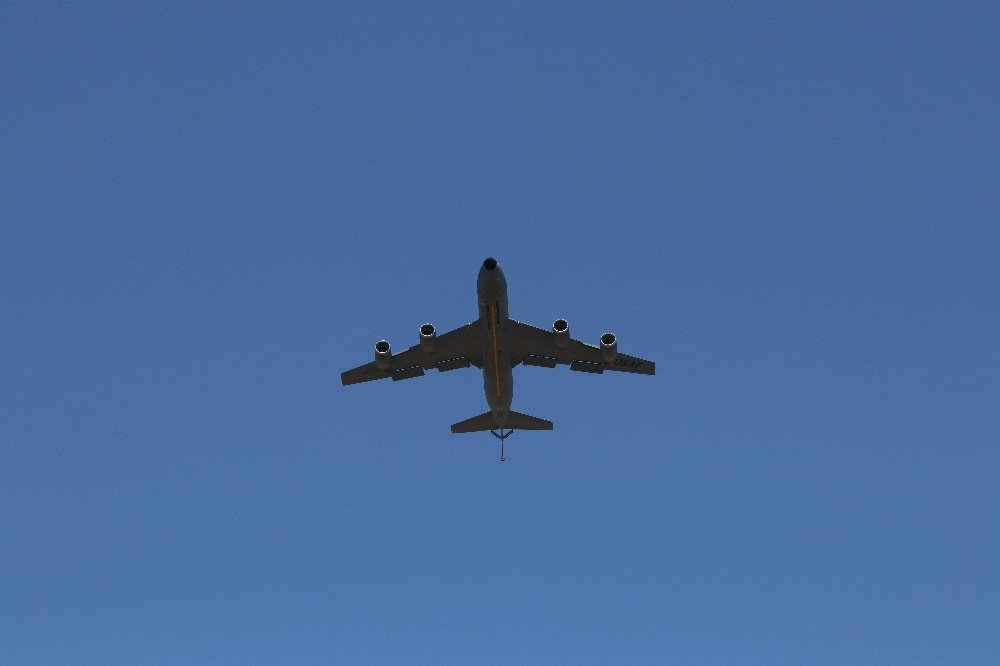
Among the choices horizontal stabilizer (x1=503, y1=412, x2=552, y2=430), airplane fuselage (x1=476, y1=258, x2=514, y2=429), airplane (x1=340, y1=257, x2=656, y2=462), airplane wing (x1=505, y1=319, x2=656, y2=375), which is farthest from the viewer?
horizontal stabilizer (x1=503, y1=412, x2=552, y2=430)

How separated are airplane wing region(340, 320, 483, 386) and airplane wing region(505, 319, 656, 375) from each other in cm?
191

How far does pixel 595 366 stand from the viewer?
60125 millimetres

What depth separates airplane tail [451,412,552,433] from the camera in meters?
60.8

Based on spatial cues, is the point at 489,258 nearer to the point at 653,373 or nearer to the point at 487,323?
the point at 487,323

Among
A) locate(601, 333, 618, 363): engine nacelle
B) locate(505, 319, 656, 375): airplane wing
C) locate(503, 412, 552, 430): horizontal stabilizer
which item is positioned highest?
locate(505, 319, 656, 375): airplane wing

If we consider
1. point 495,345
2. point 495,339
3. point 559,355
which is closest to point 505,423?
point 559,355

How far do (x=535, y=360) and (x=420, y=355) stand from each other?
18.4 ft

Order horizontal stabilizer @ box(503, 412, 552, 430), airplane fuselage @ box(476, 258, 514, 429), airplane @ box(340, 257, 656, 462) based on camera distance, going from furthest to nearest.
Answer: horizontal stabilizer @ box(503, 412, 552, 430), airplane @ box(340, 257, 656, 462), airplane fuselage @ box(476, 258, 514, 429)

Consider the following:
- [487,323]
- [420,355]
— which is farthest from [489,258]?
[420,355]

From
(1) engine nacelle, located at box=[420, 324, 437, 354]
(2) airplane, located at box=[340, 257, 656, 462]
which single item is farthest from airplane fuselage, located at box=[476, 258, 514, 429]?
(1) engine nacelle, located at box=[420, 324, 437, 354]

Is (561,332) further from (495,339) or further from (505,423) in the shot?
(505,423)

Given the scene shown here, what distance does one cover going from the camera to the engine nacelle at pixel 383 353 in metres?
57.5

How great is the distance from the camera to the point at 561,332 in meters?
56.2

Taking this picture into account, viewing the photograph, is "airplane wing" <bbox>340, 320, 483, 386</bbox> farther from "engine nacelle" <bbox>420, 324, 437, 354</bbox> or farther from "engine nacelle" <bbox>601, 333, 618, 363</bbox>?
"engine nacelle" <bbox>601, 333, 618, 363</bbox>
